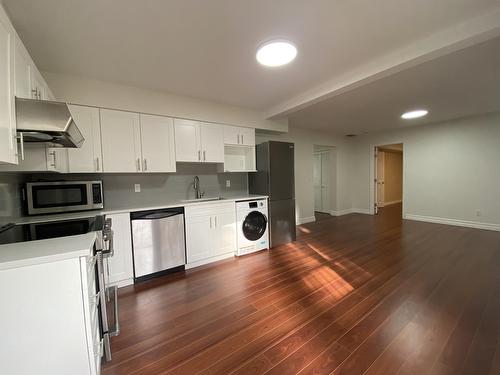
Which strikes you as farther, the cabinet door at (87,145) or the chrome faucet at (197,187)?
the chrome faucet at (197,187)

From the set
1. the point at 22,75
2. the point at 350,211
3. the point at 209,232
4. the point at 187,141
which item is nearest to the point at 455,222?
the point at 350,211

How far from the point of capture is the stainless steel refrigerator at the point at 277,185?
3807 millimetres

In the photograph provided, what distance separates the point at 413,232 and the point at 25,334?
5.70 meters

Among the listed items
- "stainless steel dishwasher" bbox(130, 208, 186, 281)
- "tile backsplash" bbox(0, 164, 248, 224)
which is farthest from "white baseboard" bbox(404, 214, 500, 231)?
"stainless steel dishwasher" bbox(130, 208, 186, 281)

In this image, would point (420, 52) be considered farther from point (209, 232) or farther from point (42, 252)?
point (42, 252)

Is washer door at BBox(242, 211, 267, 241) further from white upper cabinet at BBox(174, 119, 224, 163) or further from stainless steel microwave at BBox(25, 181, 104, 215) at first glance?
stainless steel microwave at BBox(25, 181, 104, 215)

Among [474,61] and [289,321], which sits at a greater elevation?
[474,61]

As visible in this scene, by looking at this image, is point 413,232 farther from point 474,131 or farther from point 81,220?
point 81,220

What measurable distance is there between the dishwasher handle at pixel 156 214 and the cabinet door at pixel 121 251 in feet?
0.32

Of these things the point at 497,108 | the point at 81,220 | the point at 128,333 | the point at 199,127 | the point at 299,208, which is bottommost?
the point at 128,333

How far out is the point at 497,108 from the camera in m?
4.09

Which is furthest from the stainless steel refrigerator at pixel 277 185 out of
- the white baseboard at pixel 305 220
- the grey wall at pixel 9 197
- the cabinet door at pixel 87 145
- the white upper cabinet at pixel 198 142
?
the grey wall at pixel 9 197

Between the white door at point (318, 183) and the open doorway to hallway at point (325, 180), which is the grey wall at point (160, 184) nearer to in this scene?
the open doorway to hallway at point (325, 180)

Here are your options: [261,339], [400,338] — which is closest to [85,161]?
[261,339]
